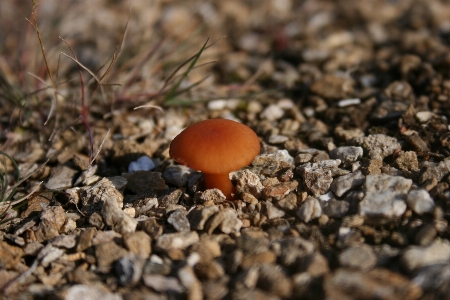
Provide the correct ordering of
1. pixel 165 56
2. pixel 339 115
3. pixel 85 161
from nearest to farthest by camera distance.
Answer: pixel 85 161 < pixel 339 115 < pixel 165 56

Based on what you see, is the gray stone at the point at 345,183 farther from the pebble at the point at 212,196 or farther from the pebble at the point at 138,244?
the pebble at the point at 138,244

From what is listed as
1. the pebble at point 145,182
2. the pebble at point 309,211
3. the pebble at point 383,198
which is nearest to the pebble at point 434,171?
the pebble at point 383,198

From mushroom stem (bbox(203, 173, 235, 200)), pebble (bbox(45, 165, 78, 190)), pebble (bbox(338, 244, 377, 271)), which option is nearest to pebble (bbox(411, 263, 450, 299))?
pebble (bbox(338, 244, 377, 271))

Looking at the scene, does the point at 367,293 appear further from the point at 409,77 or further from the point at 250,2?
the point at 250,2

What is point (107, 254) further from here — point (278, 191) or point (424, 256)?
point (424, 256)

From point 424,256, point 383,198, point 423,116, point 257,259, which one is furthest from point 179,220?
point 423,116

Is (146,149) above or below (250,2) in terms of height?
below

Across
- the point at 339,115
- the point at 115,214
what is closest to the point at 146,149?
the point at 115,214
